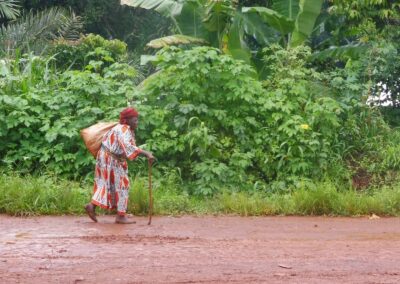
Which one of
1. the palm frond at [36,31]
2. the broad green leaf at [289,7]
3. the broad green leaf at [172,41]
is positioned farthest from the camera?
the palm frond at [36,31]

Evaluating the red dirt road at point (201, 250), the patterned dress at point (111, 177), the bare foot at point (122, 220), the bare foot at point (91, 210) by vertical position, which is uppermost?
the patterned dress at point (111, 177)

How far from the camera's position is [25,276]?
19.4 ft

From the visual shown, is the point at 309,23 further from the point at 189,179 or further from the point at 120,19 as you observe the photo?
the point at 120,19

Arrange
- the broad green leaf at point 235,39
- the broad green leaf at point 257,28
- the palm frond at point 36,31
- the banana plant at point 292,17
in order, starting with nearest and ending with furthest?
the banana plant at point 292,17, the broad green leaf at point 235,39, the broad green leaf at point 257,28, the palm frond at point 36,31

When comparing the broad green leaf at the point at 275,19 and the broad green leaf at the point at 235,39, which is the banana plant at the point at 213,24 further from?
the broad green leaf at the point at 275,19

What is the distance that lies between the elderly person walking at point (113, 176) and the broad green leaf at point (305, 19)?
6.06 m

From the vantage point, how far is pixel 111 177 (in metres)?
9.09

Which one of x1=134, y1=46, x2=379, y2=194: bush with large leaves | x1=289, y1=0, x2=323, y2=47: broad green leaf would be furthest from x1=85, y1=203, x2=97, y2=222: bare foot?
x1=289, y1=0, x2=323, y2=47: broad green leaf

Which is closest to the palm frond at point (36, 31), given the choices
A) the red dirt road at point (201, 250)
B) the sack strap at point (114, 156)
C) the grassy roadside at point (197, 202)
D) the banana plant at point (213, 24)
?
the banana plant at point (213, 24)

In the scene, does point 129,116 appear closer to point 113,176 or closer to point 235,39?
point 113,176

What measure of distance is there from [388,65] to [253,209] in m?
4.61

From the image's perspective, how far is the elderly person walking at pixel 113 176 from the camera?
29.3ft

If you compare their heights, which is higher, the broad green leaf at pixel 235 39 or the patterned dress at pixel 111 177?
the broad green leaf at pixel 235 39

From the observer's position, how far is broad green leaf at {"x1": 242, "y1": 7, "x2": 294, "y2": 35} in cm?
1376
